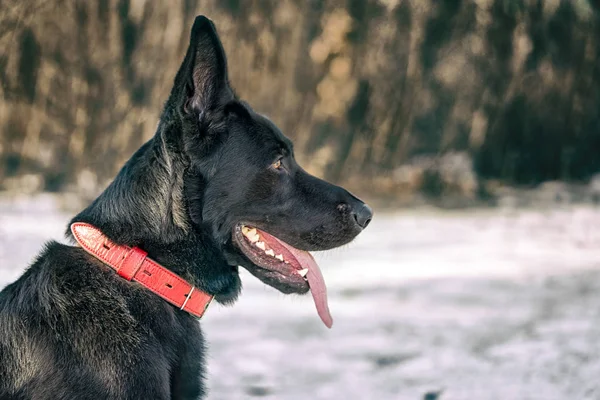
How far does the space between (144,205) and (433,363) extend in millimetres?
2738

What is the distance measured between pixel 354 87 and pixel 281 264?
11477mm

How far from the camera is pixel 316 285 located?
272cm

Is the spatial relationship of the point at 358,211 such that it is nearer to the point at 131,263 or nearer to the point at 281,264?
the point at 281,264

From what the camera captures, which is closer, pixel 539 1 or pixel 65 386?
pixel 65 386

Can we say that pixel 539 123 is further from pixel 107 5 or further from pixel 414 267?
pixel 107 5

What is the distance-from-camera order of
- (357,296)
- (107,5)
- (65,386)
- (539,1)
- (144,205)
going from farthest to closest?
(539,1) < (107,5) < (357,296) < (144,205) < (65,386)

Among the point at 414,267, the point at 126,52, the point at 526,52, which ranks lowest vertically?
the point at 414,267

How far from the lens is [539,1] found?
13398mm

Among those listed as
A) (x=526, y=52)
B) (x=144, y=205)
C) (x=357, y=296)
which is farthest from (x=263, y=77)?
(x=144, y=205)

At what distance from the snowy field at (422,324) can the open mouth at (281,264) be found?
1.32 m

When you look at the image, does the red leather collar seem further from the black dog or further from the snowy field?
the snowy field

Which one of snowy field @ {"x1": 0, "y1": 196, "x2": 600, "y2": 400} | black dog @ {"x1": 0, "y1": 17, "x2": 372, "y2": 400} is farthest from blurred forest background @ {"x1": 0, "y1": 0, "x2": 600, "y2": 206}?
black dog @ {"x1": 0, "y1": 17, "x2": 372, "y2": 400}

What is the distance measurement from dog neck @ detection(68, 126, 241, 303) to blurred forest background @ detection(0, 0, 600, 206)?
34.1 feet

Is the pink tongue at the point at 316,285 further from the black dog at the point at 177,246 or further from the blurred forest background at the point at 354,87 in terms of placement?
the blurred forest background at the point at 354,87
